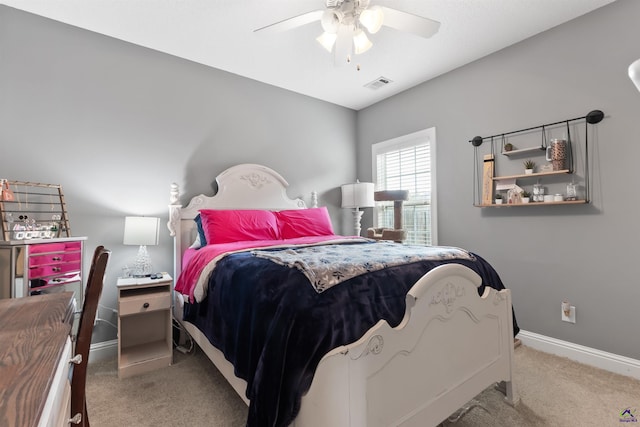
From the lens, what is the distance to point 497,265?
9.27 ft

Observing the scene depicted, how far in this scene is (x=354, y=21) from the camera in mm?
1991

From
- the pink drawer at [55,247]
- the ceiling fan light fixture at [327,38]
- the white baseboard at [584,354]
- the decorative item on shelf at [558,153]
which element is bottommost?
the white baseboard at [584,354]

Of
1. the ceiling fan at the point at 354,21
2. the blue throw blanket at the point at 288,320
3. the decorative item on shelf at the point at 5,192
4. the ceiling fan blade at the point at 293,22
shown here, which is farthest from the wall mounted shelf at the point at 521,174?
the decorative item on shelf at the point at 5,192

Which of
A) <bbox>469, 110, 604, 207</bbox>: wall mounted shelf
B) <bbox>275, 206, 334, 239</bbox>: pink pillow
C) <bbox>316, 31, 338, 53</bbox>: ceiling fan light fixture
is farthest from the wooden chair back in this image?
<bbox>469, 110, 604, 207</bbox>: wall mounted shelf

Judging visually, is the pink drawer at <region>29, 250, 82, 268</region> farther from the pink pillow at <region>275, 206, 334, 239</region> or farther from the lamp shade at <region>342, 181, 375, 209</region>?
the lamp shade at <region>342, 181, 375, 209</region>

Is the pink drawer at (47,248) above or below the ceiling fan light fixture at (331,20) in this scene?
below

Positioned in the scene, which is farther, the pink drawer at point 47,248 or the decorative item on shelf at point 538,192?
the decorative item on shelf at point 538,192

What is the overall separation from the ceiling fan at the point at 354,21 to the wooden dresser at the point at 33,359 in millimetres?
1860

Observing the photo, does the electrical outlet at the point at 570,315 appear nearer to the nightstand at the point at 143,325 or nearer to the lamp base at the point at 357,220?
the lamp base at the point at 357,220

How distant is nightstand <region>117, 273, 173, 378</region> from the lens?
2.14 meters

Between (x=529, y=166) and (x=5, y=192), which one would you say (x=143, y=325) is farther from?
(x=529, y=166)

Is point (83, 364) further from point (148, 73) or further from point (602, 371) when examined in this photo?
point (602, 371)

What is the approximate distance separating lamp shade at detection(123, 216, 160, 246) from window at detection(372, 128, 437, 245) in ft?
8.73

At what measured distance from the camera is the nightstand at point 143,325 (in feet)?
7.04
